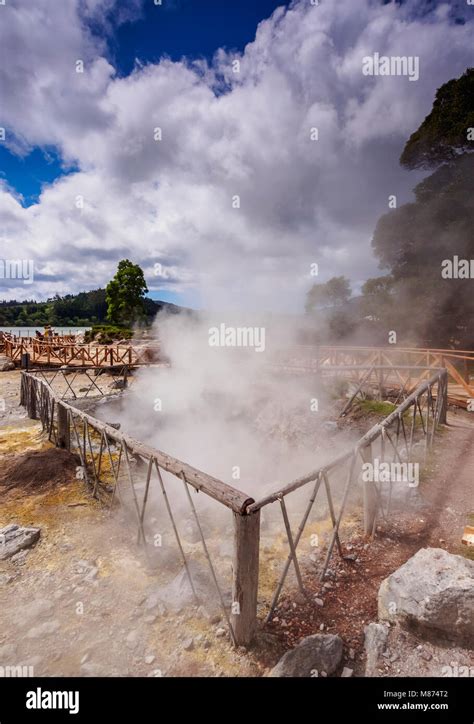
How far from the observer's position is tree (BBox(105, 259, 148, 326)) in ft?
122

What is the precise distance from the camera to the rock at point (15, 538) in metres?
4.78

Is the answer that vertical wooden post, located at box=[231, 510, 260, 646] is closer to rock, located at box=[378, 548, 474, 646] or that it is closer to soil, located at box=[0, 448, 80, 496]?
rock, located at box=[378, 548, 474, 646]

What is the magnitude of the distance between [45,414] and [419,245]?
2025 centimetres

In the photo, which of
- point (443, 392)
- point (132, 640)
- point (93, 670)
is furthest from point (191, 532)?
point (443, 392)

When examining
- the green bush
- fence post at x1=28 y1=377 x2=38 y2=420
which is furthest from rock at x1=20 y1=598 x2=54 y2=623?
the green bush

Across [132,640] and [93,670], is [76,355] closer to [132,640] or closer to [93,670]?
[132,640]

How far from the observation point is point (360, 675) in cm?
299

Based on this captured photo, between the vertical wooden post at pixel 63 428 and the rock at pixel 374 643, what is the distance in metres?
7.44

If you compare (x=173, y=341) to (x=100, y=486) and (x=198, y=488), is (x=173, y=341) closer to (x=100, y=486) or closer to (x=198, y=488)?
(x=100, y=486)

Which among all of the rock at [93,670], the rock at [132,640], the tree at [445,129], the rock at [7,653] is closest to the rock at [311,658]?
the rock at [132,640]

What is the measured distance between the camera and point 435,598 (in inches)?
119

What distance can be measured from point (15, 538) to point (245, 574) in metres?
3.91

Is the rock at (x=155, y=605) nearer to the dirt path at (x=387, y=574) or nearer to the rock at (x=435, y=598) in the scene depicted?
the dirt path at (x=387, y=574)
